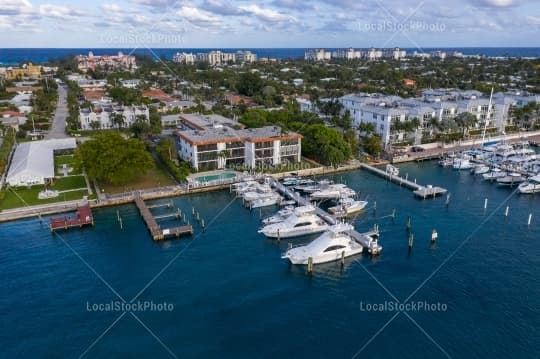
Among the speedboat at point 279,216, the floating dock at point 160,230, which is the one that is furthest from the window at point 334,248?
the floating dock at point 160,230

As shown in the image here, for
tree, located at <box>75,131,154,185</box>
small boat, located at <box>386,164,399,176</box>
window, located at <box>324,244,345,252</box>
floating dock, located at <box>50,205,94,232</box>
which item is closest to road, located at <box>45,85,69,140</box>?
tree, located at <box>75,131,154,185</box>

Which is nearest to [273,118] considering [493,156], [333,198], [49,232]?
[333,198]

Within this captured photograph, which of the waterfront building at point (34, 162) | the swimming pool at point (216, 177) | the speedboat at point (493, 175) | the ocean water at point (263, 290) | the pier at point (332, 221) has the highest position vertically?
the waterfront building at point (34, 162)

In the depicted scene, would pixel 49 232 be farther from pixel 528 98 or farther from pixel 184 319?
pixel 528 98

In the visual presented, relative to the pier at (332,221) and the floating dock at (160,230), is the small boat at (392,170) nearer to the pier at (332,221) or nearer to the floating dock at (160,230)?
the pier at (332,221)

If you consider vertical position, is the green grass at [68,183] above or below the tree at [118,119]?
below

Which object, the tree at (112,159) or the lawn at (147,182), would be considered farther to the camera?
the lawn at (147,182)
